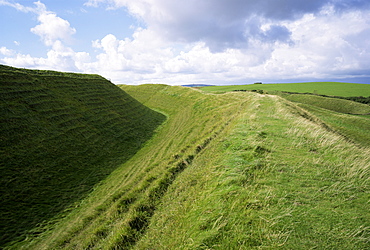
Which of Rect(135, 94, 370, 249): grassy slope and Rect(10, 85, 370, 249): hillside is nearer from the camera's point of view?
Rect(135, 94, 370, 249): grassy slope

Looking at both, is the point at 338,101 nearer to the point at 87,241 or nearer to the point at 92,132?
the point at 92,132

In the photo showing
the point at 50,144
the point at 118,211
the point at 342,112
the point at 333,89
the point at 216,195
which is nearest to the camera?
the point at 216,195

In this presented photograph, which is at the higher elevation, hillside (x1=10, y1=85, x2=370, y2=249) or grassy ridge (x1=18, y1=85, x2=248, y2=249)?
hillside (x1=10, y1=85, x2=370, y2=249)

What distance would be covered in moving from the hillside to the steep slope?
1.40 metres

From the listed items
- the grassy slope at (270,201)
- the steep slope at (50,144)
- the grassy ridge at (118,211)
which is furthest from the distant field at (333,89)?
the grassy ridge at (118,211)

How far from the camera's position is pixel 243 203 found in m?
5.54

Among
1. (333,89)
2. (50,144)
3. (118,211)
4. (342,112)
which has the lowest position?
(342,112)

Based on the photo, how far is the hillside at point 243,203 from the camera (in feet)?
14.9

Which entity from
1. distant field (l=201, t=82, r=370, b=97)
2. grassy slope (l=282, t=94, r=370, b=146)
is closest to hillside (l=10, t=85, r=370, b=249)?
grassy slope (l=282, t=94, r=370, b=146)

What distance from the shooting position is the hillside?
Result: 14.9 feet

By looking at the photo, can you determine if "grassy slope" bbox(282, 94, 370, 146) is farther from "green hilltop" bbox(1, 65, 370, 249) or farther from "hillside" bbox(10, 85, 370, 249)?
"hillside" bbox(10, 85, 370, 249)

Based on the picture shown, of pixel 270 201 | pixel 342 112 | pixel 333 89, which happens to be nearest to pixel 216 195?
pixel 270 201

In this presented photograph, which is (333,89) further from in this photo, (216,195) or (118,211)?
(118,211)

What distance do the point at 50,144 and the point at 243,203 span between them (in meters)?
14.2
